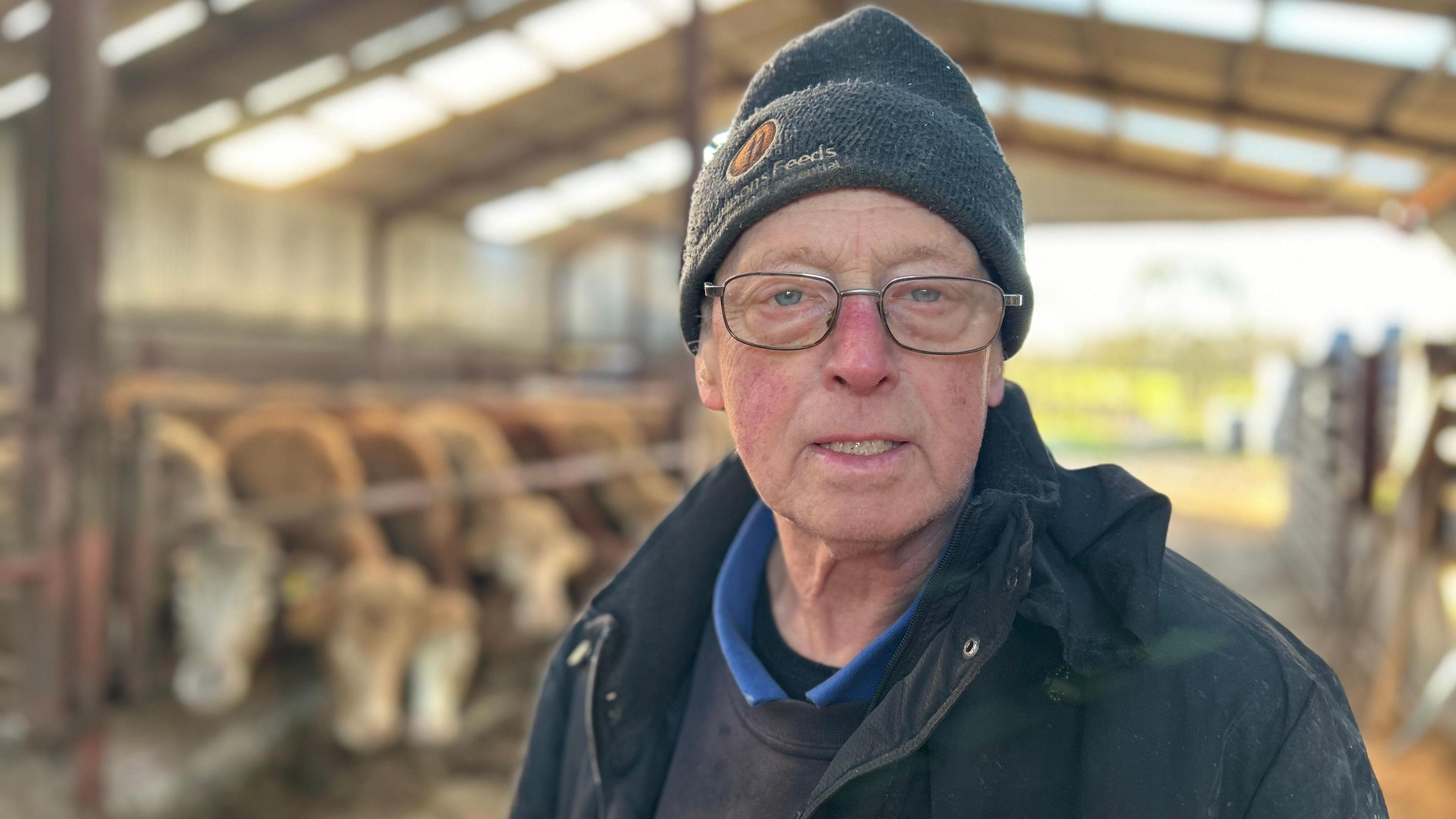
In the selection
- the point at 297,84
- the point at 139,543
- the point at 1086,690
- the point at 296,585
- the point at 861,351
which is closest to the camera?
the point at 1086,690

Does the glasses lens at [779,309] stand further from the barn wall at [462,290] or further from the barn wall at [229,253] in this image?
the barn wall at [462,290]

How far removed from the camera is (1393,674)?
470 cm

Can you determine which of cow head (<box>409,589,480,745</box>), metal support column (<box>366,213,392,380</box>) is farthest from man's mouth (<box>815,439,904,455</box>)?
metal support column (<box>366,213,392,380</box>)

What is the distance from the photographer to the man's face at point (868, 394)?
3.42 feet

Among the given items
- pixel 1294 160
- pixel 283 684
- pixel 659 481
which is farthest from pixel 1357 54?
pixel 283 684

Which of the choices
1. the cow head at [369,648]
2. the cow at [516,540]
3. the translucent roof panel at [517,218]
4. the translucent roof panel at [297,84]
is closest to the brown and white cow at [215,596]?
the cow head at [369,648]

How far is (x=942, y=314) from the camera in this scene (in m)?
1.06

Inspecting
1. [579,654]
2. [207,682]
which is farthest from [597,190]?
[579,654]

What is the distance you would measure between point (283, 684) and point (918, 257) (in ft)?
14.5

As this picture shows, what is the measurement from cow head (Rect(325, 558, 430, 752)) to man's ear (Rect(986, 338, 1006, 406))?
151 inches

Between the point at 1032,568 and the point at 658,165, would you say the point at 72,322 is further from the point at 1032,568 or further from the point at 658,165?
the point at 658,165

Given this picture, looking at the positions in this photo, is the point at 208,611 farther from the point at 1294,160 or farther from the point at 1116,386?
the point at 1116,386

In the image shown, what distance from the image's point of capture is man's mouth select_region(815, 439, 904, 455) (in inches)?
41.2

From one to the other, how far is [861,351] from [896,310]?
59mm
